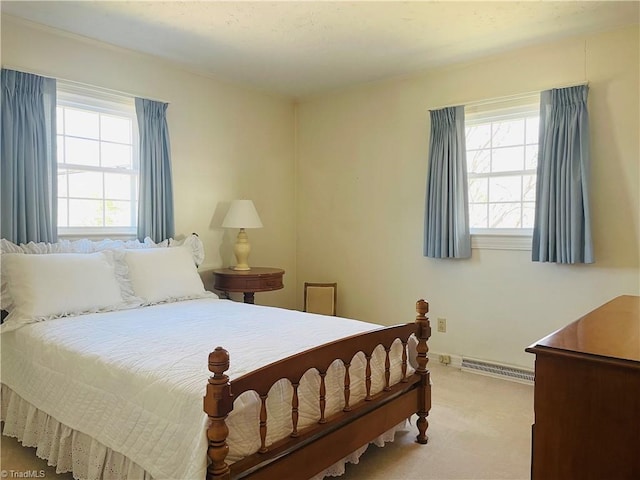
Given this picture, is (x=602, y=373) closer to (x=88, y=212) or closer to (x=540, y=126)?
(x=540, y=126)

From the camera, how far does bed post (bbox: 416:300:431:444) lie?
8.45ft

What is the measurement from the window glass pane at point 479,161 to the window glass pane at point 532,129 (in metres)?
0.32

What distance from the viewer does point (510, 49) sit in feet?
11.7

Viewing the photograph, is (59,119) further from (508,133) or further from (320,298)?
(508,133)

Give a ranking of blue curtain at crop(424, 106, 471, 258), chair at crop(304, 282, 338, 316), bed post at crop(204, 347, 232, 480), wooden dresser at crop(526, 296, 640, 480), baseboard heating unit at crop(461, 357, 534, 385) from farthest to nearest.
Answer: chair at crop(304, 282, 338, 316), blue curtain at crop(424, 106, 471, 258), baseboard heating unit at crop(461, 357, 534, 385), bed post at crop(204, 347, 232, 480), wooden dresser at crop(526, 296, 640, 480)

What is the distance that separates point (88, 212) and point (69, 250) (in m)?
0.45

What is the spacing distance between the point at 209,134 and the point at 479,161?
231cm

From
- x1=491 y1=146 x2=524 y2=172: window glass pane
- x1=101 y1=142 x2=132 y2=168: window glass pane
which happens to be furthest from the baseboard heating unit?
x1=101 y1=142 x2=132 y2=168: window glass pane

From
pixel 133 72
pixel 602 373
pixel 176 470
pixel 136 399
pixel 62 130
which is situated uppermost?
pixel 133 72

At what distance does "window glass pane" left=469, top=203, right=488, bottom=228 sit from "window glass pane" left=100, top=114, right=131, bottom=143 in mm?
2795

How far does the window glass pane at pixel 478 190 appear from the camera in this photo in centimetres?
383

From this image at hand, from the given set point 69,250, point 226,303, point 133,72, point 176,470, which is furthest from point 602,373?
point 133,72

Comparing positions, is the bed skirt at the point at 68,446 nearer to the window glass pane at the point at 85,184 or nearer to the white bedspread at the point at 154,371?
the white bedspread at the point at 154,371

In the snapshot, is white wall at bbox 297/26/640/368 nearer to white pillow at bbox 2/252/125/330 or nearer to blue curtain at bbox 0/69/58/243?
white pillow at bbox 2/252/125/330
